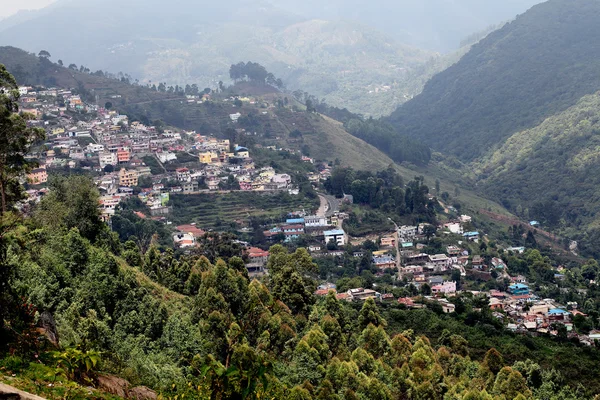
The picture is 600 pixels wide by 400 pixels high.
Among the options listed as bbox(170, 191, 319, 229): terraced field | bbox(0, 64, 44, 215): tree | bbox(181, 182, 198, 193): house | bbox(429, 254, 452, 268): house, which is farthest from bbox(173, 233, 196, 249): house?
bbox(0, 64, 44, 215): tree

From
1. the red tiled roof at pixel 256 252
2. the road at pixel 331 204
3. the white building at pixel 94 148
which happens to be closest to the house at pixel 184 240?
the red tiled roof at pixel 256 252

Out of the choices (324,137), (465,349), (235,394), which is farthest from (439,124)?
(235,394)

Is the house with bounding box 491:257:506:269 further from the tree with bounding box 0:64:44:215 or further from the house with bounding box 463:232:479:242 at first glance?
the tree with bounding box 0:64:44:215

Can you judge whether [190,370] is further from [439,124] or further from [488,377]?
[439,124]

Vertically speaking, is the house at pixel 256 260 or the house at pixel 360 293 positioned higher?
the house at pixel 360 293

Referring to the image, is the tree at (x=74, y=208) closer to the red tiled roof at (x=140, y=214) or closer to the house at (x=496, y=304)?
the house at (x=496, y=304)

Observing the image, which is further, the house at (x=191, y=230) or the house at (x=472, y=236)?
the house at (x=472, y=236)

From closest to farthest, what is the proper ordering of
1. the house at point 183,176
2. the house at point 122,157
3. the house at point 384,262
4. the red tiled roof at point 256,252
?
the red tiled roof at point 256,252
the house at point 384,262
the house at point 183,176
the house at point 122,157
